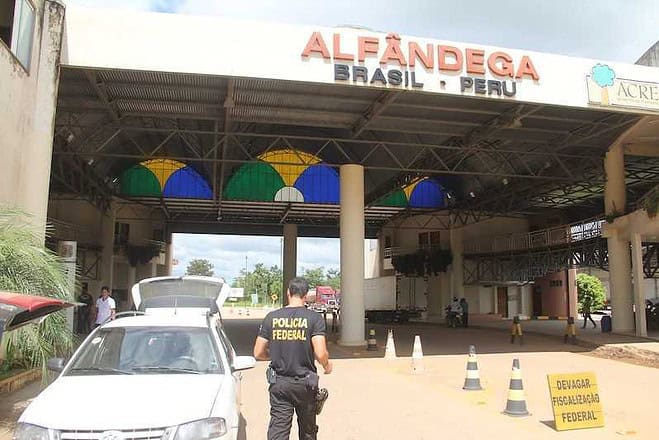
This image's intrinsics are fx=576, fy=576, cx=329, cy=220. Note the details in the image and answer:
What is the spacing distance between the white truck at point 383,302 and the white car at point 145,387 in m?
30.3

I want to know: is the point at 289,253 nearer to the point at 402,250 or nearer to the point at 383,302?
the point at 402,250

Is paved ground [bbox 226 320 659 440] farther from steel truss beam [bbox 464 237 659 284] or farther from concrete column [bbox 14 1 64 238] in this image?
steel truss beam [bbox 464 237 659 284]

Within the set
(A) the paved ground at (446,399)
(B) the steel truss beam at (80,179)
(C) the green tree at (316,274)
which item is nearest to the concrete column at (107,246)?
(B) the steel truss beam at (80,179)

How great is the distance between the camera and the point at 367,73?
14289mm

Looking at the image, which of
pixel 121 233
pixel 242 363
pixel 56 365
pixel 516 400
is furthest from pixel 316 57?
pixel 121 233

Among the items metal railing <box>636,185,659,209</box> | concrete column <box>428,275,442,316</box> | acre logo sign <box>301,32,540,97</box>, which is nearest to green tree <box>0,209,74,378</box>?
acre logo sign <box>301,32,540,97</box>

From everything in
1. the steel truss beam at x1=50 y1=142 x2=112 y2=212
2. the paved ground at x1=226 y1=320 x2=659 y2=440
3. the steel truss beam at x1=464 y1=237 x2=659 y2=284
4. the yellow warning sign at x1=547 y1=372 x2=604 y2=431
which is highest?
the steel truss beam at x1=50 y1=142 x2=112 y2=212

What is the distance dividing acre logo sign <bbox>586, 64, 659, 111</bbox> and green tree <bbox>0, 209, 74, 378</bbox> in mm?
13937

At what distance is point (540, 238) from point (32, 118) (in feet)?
85.8

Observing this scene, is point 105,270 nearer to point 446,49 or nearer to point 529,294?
point 446,49

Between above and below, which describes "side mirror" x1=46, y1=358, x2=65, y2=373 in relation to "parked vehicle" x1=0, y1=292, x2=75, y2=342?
below

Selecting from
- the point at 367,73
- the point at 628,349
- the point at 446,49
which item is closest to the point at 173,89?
the point at 367,73

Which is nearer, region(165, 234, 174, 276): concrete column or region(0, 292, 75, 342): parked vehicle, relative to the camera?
region(0, 292, 75, 342): parked vehicle

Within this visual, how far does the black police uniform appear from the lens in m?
4.75
